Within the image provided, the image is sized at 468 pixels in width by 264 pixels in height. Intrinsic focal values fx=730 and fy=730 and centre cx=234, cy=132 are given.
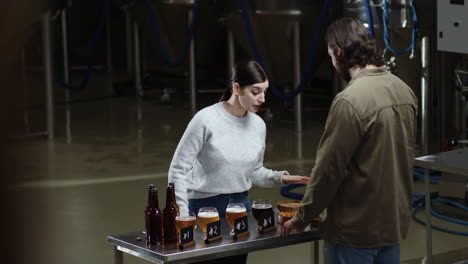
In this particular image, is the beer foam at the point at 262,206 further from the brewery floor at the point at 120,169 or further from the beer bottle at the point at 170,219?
the brewery floor at the point at 120,169

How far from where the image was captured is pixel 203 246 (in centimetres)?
222

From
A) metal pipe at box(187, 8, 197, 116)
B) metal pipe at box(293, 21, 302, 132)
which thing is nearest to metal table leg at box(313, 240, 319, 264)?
metal pipe at box(293, 21, 302, 132)

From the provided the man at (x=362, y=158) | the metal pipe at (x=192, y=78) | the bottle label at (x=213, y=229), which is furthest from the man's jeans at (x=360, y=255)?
the metal pipe at (x=192, y=78)

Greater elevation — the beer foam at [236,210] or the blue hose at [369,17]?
the blue hose at [369,17]

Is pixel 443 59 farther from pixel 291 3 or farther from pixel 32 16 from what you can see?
pixel 32 16

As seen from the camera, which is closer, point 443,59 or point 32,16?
point 32,16

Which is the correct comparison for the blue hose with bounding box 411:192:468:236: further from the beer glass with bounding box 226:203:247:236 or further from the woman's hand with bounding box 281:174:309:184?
the beer glass with bounding box 226:203:247:236

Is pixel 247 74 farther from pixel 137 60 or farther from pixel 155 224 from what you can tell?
pixel 137 60

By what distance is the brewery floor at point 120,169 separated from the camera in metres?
3.97

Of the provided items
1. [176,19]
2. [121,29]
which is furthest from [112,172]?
[121,29]

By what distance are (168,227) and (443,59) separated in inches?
178

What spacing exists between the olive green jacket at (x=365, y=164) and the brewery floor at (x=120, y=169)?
83cm

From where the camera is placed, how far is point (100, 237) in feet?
13.8

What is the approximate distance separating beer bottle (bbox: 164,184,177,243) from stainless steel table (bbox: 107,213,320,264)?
27 millimetres
